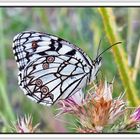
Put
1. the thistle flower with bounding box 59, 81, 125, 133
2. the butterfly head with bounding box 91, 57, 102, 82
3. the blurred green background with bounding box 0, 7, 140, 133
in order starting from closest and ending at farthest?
the thistle flower with bounding box 59, 81, 125, 133 < the butterfly head with bounding box 91, 57, 102, 82 < the blurred green background with bounding box 0, 7, 140, 133

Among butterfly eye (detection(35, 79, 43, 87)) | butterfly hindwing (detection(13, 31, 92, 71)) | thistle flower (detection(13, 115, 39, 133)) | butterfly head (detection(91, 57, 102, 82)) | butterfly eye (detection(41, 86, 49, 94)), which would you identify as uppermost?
butterfly hindwing (detection(13, 31, 92, 71))

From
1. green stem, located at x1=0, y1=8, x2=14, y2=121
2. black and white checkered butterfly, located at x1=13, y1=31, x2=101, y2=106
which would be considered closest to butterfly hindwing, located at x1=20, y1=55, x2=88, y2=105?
black and white checkered butterfly, located at x1=13, y1=31, x2=101, y2=106

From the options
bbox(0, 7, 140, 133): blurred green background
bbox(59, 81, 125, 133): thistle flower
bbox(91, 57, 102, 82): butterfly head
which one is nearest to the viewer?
bbox(59, 81, 125, 133): thistle flower

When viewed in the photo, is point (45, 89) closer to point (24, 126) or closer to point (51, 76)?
point (51, 76)

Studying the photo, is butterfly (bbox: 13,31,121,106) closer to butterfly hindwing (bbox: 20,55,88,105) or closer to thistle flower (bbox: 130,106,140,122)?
butterfly hindwing (bbox: 20,55,88,105)

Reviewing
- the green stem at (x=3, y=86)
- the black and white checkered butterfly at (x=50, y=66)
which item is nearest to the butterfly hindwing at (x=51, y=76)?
the black and white checkered butterfly at (x=50, y=66)

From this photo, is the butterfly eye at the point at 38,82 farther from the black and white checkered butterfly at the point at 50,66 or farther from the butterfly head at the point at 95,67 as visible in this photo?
the butterfly head at the point at 95,67

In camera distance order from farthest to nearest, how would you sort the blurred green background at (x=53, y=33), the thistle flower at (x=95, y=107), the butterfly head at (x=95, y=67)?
the blurred green background at (x=53, y=33) → the butterfly head at (x=95, y=67) → the thistle flower at (x=95, y=107)
